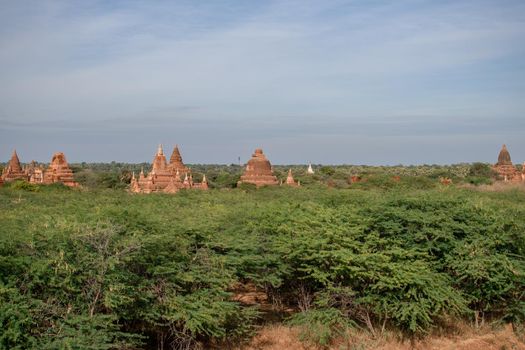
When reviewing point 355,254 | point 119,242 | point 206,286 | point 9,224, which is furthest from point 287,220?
point 9,224

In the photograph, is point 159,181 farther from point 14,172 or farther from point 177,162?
point 14,172

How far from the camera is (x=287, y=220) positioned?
15.5 m

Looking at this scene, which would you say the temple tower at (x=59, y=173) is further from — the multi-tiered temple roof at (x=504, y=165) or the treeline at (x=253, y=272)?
the multi-tiered temple roof at (x=504, y=165)

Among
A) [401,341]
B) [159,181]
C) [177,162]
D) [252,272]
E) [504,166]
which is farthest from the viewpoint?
[504,166]

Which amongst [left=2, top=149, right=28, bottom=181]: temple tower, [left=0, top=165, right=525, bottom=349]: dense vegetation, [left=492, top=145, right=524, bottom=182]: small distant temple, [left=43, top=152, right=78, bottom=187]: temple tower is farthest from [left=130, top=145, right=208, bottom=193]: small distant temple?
[left=492, top=145, right=524, bottom=182]: small distant temple

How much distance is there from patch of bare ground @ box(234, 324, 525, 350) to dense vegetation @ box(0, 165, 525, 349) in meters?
0.27

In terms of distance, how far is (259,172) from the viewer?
149ft

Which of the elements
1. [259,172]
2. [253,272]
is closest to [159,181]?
[259,172]

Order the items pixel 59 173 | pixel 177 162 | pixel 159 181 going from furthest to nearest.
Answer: pixel 177 162 < pixel 59 173 < pixel 159 181

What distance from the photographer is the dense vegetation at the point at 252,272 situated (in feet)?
33.2

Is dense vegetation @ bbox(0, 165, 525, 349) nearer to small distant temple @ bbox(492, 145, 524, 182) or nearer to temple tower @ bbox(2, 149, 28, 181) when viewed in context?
temple tower @ bbox(2, 149, 28, 181)

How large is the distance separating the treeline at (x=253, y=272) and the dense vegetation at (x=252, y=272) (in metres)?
0.03

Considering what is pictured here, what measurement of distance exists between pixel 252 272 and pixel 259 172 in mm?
31512

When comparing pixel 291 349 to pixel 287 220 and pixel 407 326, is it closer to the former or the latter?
pixel 407 326
